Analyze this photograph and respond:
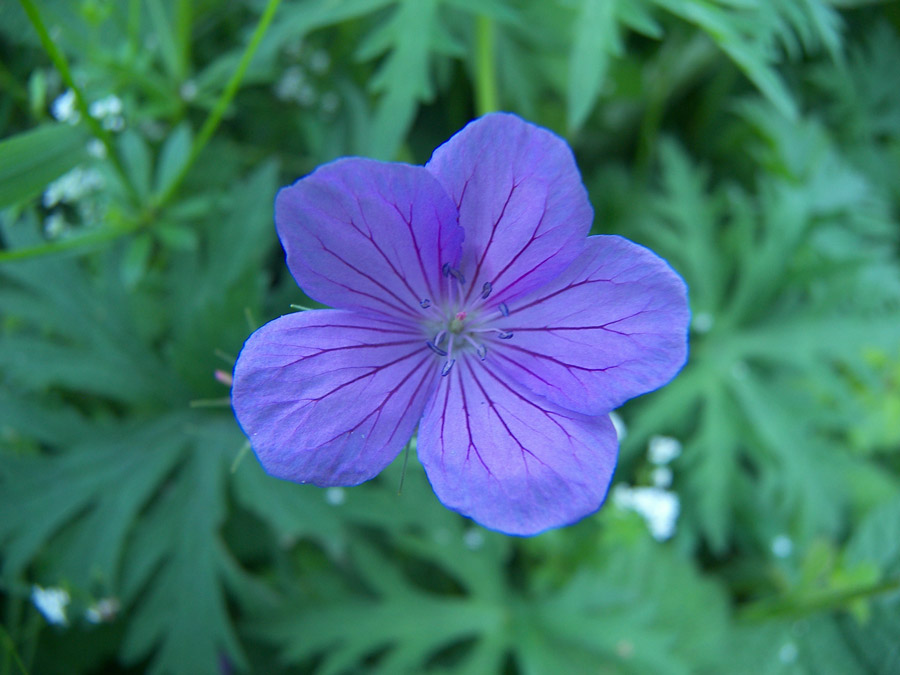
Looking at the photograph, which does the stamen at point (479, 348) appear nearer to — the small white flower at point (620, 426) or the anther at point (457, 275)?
the anther at point (457, 275)

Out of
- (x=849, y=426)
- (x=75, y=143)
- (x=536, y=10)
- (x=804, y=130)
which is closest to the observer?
(x=75, y=143)

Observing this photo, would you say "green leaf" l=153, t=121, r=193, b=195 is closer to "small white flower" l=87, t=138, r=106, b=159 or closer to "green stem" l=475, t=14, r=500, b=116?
"small white flower" l=87, t=138, r=106, b=159

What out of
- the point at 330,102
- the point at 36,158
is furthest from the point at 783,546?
the point at 36,158

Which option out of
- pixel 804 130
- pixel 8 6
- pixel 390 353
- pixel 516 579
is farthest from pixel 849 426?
pixel 8 6

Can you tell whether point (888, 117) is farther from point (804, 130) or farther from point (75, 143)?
point (75, 143)

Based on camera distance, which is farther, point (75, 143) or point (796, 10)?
point (796, 10)

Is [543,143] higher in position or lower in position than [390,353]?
higher

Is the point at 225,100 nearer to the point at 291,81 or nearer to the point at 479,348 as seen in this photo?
the point at 291,81
